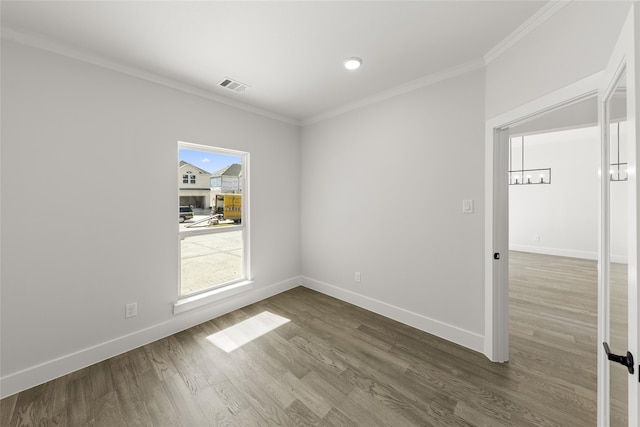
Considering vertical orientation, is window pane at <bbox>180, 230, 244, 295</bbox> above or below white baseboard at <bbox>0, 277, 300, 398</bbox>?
above

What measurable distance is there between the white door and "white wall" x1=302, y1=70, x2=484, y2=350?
3.61 feet

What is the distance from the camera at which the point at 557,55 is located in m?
1.52

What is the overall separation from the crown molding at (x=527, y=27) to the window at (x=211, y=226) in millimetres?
2769

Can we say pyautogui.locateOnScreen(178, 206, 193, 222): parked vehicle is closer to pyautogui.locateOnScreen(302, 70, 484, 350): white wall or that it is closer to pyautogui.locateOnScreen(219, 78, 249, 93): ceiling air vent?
pyautogui.locateOnScreen(219, 78, 249, 93): ceiling air vent

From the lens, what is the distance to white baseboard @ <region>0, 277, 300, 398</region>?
1771 millimetres

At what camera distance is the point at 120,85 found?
7.16 ft

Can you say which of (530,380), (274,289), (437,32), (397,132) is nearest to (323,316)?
(274,289)

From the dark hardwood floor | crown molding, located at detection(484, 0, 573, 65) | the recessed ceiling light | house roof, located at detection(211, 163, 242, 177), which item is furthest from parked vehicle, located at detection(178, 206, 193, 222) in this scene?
crown molding, located at detection(484, 0, 573, 65)

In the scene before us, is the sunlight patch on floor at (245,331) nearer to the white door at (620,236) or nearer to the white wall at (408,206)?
the white wall at (408,206)

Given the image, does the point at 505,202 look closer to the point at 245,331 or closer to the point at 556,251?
the point at 245,331

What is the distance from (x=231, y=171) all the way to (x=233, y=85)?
1.04 meters

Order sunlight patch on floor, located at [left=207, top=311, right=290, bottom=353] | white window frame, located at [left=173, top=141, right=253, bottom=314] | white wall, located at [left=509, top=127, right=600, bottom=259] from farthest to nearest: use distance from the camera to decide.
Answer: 1. white wall, located at [left=509, top=127, right=600, bottom=259]
2. white window frame, located at [left=173, top=141, right=253, bottom=314]
3. sunlight patch on floor, located at [left=207, top=311, right=290, bottom=353]

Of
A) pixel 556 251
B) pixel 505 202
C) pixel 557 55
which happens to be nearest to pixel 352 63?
pixel 557 55

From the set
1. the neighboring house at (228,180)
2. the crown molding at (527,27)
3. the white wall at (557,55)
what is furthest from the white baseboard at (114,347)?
the crown molding at (527,27)
